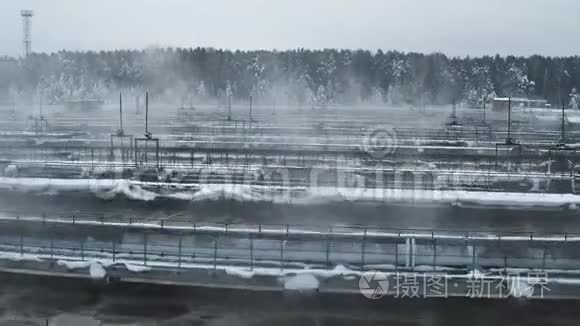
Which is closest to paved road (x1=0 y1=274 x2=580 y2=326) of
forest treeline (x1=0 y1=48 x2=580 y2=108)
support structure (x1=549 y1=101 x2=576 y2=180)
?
support structure (x1=549 y1=101 x2=576 y2=180)

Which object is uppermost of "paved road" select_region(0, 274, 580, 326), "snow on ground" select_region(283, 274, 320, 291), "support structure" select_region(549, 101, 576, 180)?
"support structure" select_region(549, 101, 576, 180)

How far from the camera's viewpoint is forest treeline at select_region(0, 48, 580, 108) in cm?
3650

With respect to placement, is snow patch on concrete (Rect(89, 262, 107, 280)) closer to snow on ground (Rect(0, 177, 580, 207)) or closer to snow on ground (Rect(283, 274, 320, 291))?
snow on ground (Rect(283, 274, 320, 291))

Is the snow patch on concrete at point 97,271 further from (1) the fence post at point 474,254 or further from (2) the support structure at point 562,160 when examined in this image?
(2) the support structure at point 562,160

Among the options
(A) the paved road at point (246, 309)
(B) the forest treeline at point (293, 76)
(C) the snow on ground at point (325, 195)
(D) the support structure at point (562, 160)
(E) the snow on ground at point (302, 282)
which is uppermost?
(B) the forest treeline at point (293, 76)

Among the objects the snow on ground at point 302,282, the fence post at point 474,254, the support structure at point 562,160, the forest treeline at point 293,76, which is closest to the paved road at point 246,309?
the snow on ground at point 302,282

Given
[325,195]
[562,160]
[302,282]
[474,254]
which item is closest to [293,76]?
[562,160]

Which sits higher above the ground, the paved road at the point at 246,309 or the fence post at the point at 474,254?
the fence post at the point at 474,254

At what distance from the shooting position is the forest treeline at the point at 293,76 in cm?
3650

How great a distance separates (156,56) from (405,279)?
1369 inches

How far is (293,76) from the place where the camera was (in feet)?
139

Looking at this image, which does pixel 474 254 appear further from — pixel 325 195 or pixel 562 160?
pixel 562 160

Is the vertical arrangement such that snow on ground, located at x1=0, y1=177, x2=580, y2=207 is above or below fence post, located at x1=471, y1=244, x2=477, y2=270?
above

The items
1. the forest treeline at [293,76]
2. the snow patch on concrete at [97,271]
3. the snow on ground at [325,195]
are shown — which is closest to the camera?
the snow patch on concrete at [97,271]
